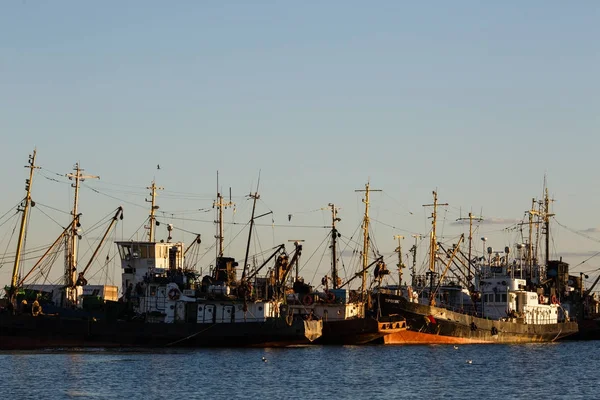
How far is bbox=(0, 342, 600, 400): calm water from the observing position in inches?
2603

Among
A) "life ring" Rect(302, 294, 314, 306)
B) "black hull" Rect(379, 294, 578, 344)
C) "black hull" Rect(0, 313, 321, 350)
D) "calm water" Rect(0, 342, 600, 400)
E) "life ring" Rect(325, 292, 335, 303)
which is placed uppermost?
"life ring" Rect(325, 292, 335, 303)

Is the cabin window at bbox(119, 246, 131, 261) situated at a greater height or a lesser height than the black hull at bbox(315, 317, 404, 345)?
greater

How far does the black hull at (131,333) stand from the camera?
90.2 meters

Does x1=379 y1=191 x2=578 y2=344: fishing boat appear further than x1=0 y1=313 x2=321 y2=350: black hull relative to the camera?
Yes

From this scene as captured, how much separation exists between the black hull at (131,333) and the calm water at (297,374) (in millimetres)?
1096

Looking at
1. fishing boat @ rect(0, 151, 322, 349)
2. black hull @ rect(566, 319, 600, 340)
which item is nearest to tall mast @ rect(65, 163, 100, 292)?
fishing boat @ rect(0, 151, 322, 349)

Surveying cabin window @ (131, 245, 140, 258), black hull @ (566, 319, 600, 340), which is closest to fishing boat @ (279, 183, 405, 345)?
cabin window @ (131, 245, 140, 258)

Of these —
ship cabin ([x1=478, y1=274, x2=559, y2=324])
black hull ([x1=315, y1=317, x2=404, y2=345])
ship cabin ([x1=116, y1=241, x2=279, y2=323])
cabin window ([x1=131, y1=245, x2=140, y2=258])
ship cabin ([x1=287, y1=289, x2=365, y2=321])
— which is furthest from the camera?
ship cabin ([x1=478, y1=274, x2=559, y2=324])

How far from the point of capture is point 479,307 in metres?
116

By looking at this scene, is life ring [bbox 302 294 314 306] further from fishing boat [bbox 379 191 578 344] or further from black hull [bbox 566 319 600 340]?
black hull [bbox 566 319 600 340]

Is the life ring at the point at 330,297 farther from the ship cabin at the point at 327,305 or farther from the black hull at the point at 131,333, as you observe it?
the black hull at the point at 131,333

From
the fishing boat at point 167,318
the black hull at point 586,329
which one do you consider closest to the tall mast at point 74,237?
the fishing boat at point 167,318

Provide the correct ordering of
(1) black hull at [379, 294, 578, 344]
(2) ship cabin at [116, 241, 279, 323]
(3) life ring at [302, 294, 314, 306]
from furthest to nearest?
1. (1) black hull at [379, 294, 578, 344]
2. (3) life ring at [302, 294, 314, 306]
3. (2) ship cabin at [116, 241, 279, 323]

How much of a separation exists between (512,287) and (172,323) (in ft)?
124
